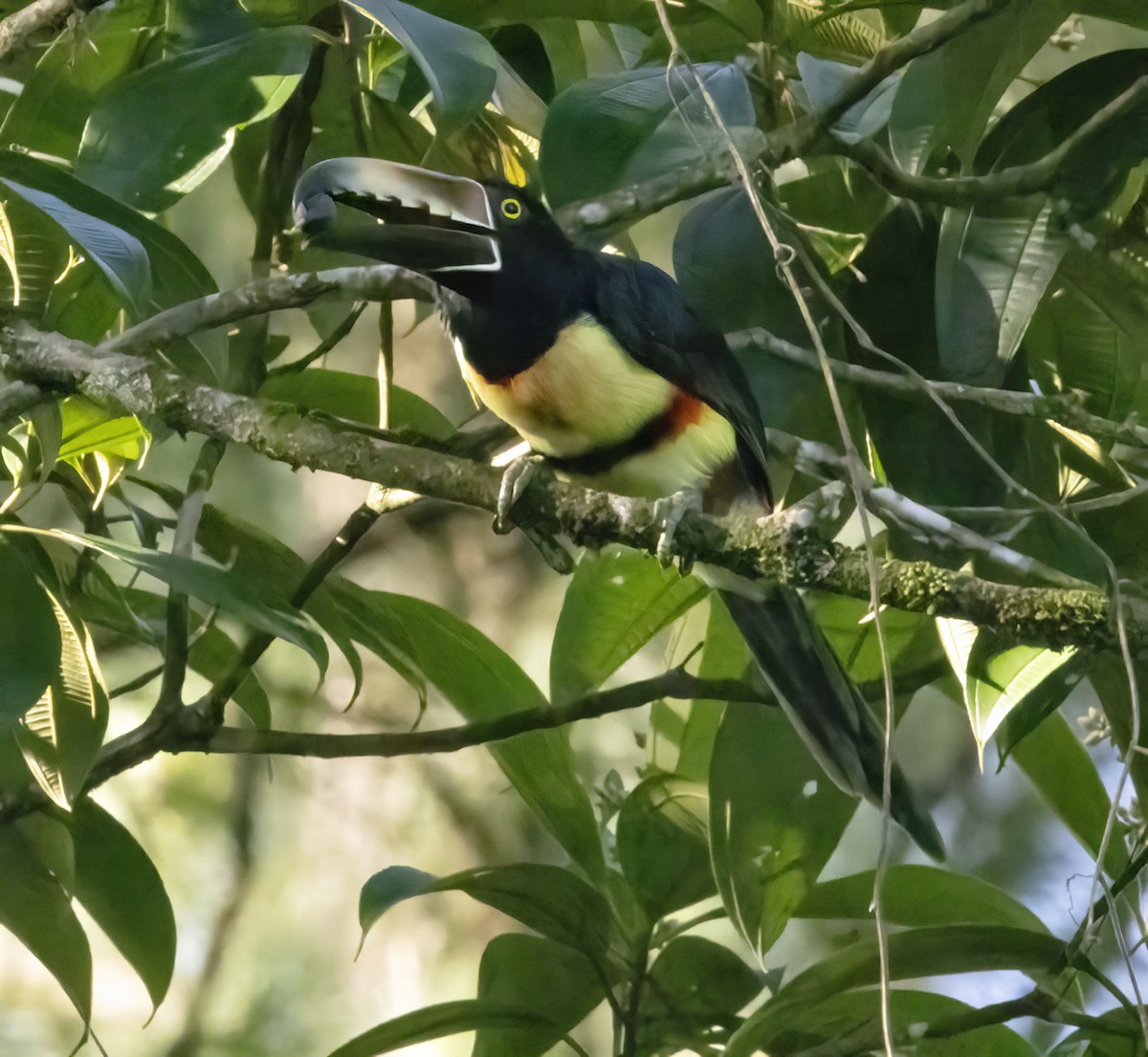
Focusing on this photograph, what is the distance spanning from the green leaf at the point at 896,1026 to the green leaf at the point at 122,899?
601 millimetres

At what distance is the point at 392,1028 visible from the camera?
1.04m

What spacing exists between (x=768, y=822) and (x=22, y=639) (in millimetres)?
688

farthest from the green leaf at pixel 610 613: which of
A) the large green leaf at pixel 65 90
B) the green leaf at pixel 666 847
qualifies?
the large green leaf at pixel 65 90

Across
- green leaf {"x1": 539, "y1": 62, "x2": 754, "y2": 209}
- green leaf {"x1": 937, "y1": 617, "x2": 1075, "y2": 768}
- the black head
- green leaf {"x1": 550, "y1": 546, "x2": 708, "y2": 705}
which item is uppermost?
green leaf {"x1": 539, "y1": 62, "x2": 754, "y2": 209}

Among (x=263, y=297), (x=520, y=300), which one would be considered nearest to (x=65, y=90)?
(x=263, y=297)

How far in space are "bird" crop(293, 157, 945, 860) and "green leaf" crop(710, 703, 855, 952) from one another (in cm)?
3

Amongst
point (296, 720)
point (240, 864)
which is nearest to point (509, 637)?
point (296, 720)

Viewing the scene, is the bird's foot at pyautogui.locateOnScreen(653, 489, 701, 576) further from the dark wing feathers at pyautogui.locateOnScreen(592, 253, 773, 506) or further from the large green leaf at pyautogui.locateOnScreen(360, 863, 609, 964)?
the large green leaf at pyautogui.locateOnScreen(360, 863, 609, 964)

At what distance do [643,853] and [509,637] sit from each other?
256 millimetres

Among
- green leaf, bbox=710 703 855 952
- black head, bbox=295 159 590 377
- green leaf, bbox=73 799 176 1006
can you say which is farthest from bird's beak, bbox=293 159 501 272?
green leaf, bbox=73 799 176 1006

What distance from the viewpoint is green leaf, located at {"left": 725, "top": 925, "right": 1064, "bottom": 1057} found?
96 cm

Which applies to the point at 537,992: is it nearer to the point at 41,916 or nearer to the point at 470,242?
the point at 41,916

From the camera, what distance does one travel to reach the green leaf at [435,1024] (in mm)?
1034

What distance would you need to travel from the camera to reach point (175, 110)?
101cm
